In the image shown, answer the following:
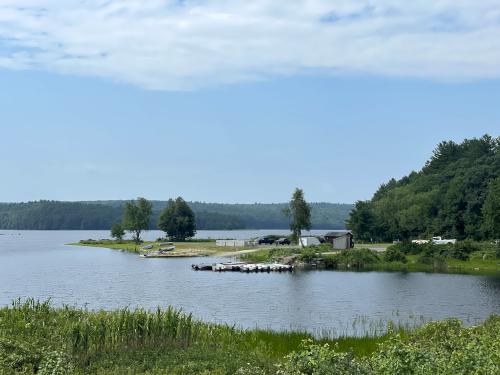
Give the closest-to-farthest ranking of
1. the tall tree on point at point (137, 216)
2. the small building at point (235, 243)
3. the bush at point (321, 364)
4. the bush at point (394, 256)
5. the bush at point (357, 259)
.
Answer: the bush at point (321, 364)
the bush at point (394, 256)
the bush at point (357, 259)
the small building at point (235, 243)
the tall tree on point at point (137, 216)

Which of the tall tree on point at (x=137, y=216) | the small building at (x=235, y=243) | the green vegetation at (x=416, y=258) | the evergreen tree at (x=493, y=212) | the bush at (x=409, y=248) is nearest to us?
the green vegetation at (x=416, y=258)

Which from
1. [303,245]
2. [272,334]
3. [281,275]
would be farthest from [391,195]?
[272,334]

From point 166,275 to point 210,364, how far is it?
242 ft

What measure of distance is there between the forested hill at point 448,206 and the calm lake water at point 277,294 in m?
35.4

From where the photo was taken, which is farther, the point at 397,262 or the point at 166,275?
the point at 397,262

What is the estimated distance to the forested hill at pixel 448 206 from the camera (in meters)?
125

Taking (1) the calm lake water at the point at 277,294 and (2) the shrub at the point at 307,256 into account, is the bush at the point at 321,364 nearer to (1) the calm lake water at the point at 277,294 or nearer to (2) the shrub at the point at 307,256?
A: (1) the calm lake water at the point at 277,294

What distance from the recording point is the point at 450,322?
27875 mm

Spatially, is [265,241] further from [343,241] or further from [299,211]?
[343,241]

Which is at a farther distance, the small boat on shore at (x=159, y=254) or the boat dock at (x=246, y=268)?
the small boat on shore at (x=159, y=254)

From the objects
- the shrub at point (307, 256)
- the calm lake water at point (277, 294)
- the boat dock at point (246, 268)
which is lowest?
the calm lake water at point (277, 294)

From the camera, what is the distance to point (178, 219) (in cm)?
16962

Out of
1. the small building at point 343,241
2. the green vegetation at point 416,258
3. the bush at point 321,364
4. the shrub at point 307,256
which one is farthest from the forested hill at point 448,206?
the bush at point 321,364

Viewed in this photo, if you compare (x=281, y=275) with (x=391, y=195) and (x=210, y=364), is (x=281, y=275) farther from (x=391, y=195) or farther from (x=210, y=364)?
(x=391, y=195)
